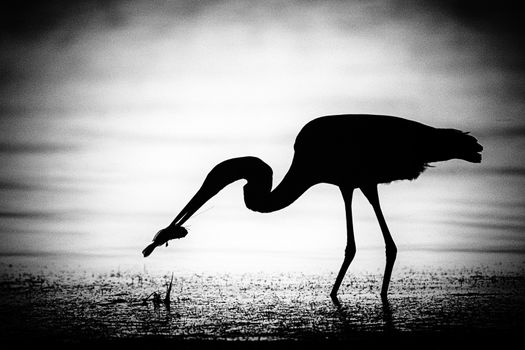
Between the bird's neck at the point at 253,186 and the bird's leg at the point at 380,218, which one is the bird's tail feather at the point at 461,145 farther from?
the bird's neck at the point at 253,186

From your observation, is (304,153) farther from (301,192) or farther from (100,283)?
(100,283)

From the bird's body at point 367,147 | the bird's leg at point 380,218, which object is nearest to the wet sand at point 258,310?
the bird's leg at point 380,218

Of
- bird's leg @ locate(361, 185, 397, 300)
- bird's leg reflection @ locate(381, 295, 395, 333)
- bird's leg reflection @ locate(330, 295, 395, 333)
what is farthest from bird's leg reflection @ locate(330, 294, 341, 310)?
bird's leg @ locate(361, 185, 397, 300)

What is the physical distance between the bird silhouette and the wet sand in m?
1.35

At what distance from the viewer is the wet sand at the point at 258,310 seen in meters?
5.59

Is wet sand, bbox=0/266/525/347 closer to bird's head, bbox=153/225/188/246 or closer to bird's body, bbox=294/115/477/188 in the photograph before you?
bird's head, bbox=153/225/188/246

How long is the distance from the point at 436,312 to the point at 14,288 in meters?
6.97

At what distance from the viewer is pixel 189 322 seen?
21.5ft

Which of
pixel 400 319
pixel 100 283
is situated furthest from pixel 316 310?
pixel 100 283

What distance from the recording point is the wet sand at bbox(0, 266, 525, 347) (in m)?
5.59

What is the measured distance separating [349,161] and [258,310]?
3.72 meters

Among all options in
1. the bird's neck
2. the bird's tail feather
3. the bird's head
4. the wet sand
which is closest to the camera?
the wet sand

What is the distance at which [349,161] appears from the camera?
10.3 m

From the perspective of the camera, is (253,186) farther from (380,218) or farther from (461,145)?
(461,145)
